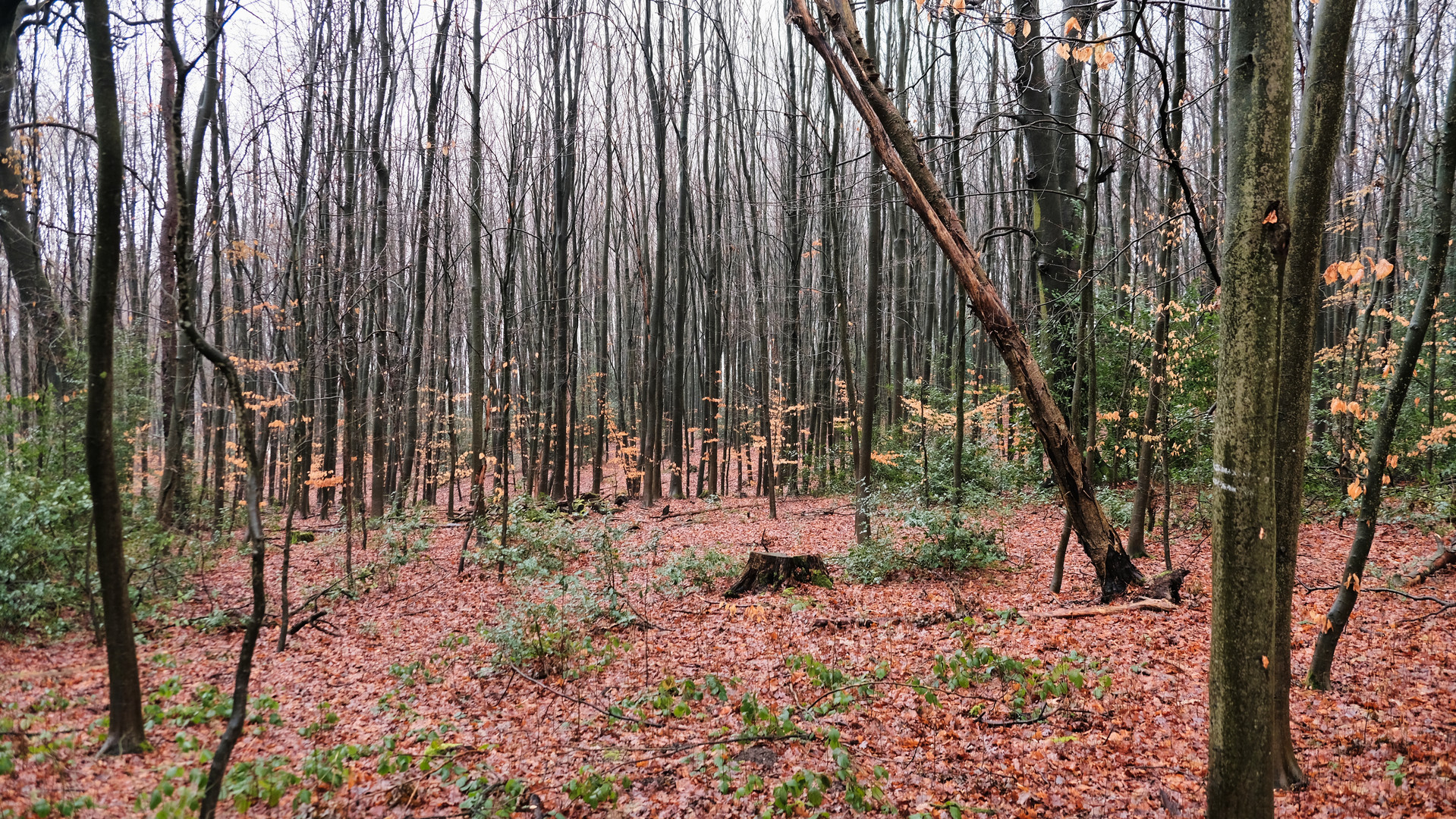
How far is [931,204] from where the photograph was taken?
17.0 feet

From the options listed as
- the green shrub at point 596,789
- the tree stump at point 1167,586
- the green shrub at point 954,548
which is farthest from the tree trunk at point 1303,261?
the green shrub at point 954,548

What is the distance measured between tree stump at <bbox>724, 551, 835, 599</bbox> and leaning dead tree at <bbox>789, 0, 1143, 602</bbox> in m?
3.25

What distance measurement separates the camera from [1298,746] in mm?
3303

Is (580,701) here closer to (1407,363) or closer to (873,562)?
(873,562)

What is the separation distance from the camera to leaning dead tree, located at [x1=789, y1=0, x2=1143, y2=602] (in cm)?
500

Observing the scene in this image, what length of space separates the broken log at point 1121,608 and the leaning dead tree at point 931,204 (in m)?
1.14

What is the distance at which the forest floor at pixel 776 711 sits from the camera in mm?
3254

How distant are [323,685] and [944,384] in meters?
→ 17.1

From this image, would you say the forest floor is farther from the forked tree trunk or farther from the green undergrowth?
the forked tree trunk

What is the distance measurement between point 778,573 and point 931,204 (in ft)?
14.6

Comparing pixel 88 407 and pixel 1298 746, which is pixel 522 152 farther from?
pixel 1298 746

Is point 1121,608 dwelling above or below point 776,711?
above

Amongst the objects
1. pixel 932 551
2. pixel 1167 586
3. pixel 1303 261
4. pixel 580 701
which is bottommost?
pixel 580 701

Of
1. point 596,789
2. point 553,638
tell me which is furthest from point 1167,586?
point 553,638
